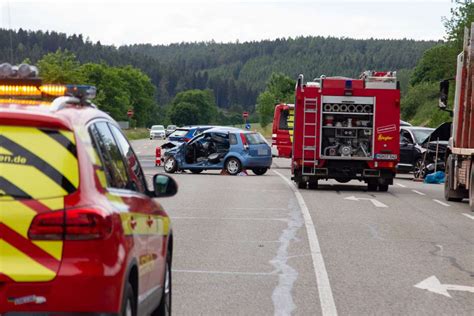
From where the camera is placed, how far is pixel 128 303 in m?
6.04

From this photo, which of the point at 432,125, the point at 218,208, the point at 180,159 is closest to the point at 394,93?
the point at 218,208

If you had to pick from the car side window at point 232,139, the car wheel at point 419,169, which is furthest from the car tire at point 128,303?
the car side window at point 232,139

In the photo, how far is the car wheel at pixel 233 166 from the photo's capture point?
121ft

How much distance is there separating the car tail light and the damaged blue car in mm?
31103

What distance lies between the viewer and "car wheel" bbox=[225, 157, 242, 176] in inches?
1449

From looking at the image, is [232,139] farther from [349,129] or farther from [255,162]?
[349,129]

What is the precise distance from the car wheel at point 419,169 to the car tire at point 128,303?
29.9 metres

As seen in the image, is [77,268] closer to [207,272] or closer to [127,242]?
[127,242]

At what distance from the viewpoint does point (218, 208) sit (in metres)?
21.5

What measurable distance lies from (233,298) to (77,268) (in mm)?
4746

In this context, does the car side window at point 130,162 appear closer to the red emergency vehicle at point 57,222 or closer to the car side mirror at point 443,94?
the red emergency vehicle at point 57,222

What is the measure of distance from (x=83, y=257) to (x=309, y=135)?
22.7m

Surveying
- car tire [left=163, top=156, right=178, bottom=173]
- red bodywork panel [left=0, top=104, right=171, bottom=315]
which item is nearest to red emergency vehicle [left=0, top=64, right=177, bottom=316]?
red bodywork panel [left=0, top=104, right=171, bottom=315]

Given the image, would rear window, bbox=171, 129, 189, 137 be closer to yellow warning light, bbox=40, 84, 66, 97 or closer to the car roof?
yellow warning light, bbox=40, 84, 66, 97
